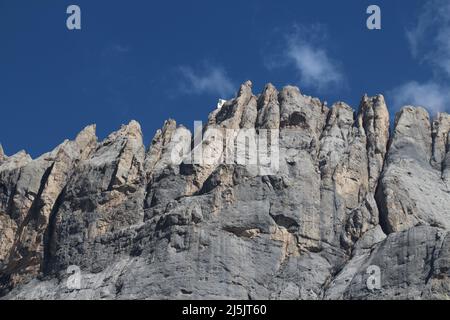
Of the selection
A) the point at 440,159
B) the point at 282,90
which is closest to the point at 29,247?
the point at 282,90

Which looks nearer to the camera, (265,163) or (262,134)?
(265,163)

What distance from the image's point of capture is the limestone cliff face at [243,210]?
325 feet

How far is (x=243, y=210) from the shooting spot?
10444 centimetres

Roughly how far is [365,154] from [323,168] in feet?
19.7

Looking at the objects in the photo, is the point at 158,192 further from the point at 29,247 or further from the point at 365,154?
the point at 365,154

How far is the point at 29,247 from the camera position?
4360 inches

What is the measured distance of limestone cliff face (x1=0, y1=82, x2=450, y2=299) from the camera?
9919 centimetres

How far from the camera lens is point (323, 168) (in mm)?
110938

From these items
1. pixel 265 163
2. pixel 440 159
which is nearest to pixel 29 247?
pixel 265 163
